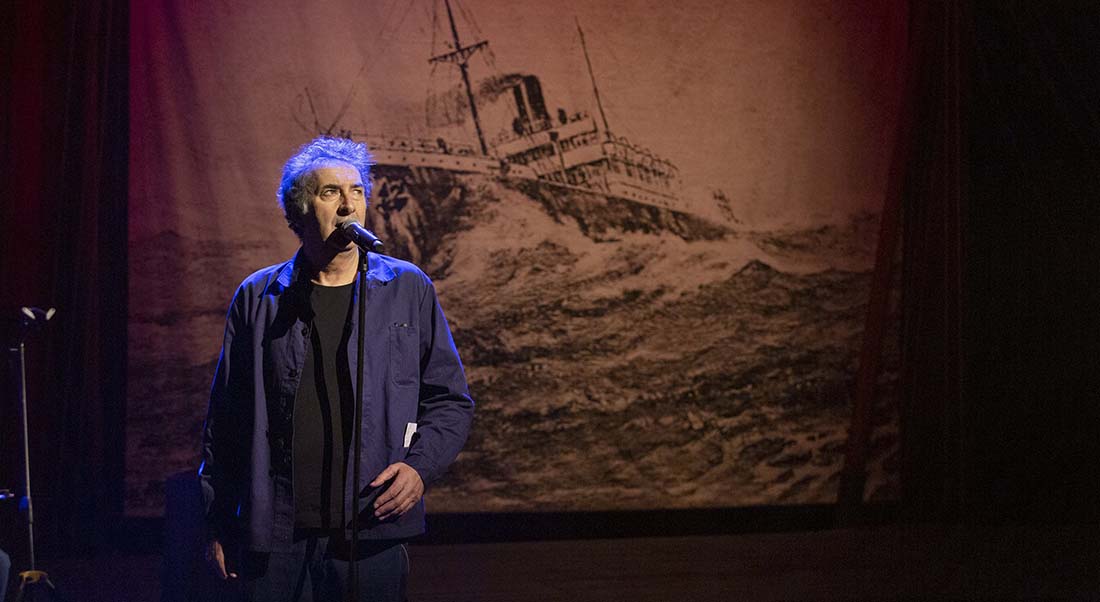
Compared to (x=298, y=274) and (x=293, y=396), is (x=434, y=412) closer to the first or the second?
(x=293, y=396)

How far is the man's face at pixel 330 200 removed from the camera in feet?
7.55

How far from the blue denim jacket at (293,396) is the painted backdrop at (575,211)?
8.20 feet

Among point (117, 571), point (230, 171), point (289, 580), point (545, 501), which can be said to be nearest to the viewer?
point (289, 580)

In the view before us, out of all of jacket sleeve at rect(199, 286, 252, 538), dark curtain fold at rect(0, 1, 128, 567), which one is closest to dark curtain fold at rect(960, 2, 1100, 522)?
jacket sleeve at rect(199, 286, 252, 538)

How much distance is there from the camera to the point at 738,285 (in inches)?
206

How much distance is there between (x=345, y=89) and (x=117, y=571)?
2.47 meters

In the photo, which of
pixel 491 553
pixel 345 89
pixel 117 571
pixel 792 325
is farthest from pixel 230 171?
pixel 792 325

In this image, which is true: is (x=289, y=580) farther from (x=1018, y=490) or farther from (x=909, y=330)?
(x=1018, y=490)

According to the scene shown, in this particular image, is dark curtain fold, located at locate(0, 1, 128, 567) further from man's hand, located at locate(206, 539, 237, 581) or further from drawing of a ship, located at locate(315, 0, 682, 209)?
man's hand, located at locate(206, 539, 237, 581)

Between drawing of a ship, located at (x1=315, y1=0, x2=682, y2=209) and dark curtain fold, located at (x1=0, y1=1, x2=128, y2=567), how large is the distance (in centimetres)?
114

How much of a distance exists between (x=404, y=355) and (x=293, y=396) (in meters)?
0.27

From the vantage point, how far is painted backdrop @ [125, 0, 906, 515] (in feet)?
15.1

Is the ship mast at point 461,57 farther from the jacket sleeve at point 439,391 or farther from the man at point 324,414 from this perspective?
the jacket sleeve at point 439,391

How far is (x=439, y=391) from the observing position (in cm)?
234
